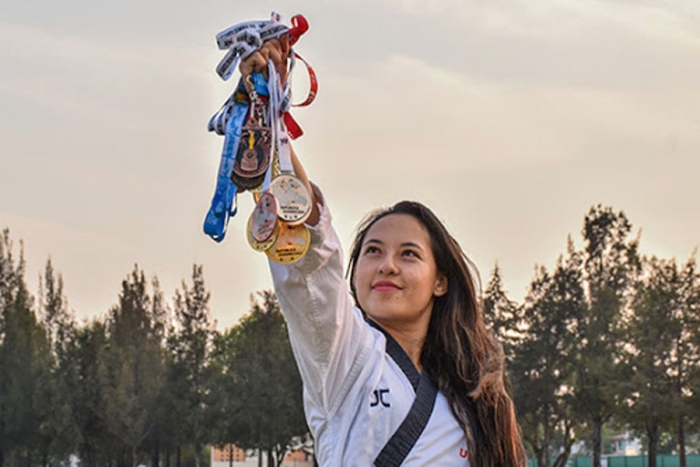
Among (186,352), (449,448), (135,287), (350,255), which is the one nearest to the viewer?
(449,448)

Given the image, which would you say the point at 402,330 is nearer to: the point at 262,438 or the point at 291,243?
the point at 291,243

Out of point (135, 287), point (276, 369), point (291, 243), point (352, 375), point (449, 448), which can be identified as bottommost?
point (449, 448)

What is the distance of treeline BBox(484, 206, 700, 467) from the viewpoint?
36812 mm

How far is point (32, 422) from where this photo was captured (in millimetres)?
48344

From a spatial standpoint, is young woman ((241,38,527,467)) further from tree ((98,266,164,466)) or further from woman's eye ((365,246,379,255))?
Result: tree ((98,266,164,466))

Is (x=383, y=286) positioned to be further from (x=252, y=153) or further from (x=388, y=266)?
(x=252, y=153)

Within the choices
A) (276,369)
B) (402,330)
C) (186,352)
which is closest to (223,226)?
(402,330)

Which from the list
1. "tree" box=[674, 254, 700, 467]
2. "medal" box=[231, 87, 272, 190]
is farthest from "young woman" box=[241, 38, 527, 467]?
"tree" box=[674, 254, 700, 467]

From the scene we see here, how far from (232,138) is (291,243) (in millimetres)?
353

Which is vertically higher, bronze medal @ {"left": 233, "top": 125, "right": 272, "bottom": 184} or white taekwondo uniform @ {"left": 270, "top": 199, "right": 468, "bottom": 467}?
bronze medal @ {"left": 233, "top": 125, "right": 272, "bottom": 184}

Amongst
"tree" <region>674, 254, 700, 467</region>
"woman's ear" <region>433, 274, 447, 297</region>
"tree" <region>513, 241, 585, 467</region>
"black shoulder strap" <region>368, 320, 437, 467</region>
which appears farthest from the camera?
"tree" <region>513, 241, 585, 467</region>

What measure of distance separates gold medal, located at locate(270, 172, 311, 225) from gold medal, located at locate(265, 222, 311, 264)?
0.11 ft

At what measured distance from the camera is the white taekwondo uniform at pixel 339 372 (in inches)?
119

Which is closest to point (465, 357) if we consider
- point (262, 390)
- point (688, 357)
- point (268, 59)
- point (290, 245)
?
point (290, 245)
